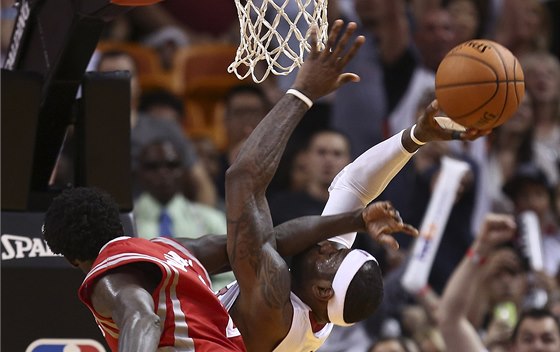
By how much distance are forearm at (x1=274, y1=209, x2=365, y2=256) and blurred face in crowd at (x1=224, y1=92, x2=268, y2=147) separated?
159 inches

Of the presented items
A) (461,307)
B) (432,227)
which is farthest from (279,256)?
(432,227)

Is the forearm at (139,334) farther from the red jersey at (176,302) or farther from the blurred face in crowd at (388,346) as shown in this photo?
the blurred face in crowd at (388,346)

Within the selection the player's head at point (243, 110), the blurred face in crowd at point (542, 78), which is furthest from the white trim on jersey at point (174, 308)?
the blurred face in crowd at point (542, 78)

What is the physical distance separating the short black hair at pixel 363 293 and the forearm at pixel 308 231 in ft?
0.64

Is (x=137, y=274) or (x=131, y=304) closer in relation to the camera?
(x=131, y=304)

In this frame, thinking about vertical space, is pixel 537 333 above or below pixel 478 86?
below

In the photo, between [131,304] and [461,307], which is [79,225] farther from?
[461,307]

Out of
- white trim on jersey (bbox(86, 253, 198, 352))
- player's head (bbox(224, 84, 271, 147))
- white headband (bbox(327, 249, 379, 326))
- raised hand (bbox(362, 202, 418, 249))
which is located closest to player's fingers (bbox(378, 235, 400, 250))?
raised hand (bbox(362, 202, 418, 249))

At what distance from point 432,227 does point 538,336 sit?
1082 millimetres

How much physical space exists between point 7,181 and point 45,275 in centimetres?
47

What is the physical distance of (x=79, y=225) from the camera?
4.29 meters

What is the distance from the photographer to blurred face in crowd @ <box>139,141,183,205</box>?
781 centimetres

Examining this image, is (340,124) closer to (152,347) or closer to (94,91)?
(94,91)

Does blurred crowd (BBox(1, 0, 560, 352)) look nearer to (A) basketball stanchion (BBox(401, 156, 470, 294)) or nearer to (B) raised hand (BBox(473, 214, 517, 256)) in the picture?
(A) basketball stanchion (BBox(401, 156, 470, 294))
